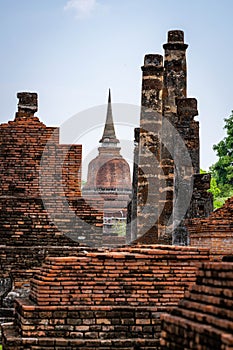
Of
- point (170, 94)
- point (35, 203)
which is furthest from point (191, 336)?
point (170, 94)

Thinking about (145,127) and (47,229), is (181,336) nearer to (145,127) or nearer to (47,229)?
(47,229)

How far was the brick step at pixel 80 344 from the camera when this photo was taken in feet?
27.1

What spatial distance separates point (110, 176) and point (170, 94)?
1639 inches

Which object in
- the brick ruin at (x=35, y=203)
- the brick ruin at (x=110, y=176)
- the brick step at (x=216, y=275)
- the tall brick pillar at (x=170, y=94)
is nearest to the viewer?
the brick step at (x=216, y=275)

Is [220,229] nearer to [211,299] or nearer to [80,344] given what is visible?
[80,344]

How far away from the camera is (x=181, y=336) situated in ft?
18.4

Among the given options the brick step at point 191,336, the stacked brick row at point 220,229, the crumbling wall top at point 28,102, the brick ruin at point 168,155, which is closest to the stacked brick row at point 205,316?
the brick step at point 191,336

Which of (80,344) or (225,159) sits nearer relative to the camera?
(80,344)

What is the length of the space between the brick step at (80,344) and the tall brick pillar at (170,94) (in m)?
11.9

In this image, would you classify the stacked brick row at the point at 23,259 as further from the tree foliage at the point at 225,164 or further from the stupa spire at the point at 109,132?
the stupa spire at the point at 109,132

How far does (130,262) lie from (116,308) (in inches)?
21.2

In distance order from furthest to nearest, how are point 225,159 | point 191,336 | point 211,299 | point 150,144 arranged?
point 225,159 < point 150,144 < point 211,299 < point 191,336

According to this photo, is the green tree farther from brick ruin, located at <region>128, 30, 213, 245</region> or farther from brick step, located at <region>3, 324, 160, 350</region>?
brick step, located at <region>3, 324, 160, 350</region>

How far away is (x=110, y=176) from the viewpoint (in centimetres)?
6300
